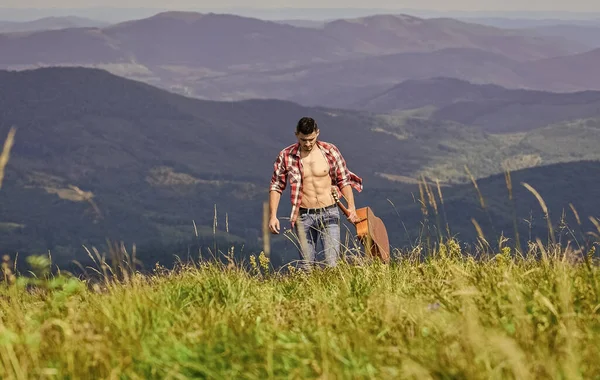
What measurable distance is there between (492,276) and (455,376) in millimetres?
1952

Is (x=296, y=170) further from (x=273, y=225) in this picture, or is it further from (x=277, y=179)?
(x=273, y=225)

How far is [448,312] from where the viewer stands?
4.56 m

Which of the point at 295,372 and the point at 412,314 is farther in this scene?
the point at 412,314

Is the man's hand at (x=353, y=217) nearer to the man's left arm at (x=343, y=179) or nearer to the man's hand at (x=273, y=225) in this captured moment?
the man's left arm at (x=343, y=179)

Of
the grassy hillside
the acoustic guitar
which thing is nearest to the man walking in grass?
the acoustic guitar

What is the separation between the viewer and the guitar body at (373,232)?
9.01 meters

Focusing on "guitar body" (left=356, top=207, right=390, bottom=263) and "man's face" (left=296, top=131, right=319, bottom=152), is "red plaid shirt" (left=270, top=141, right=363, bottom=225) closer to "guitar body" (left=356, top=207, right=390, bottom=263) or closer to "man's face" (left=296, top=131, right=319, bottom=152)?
"man's face" (left=296, top=131, right=319, bottom=152)

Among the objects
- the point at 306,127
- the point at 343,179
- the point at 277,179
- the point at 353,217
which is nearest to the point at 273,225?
the point at 353,217

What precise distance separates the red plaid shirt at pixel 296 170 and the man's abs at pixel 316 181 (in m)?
0.07

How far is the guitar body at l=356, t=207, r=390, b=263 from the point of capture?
9008 mm

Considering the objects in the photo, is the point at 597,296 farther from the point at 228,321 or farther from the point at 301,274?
the point at 301,274

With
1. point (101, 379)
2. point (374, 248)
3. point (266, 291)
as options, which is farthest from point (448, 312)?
point (374, 248)

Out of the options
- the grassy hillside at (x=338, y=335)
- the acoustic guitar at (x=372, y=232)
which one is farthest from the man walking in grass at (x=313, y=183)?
the grassy hillside at (x=338, y=335)

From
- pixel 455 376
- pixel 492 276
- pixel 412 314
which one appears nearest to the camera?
pixel 455 376
